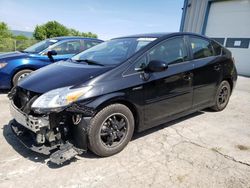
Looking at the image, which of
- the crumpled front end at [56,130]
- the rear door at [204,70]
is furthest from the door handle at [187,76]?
the crumpled front end at [56,130]

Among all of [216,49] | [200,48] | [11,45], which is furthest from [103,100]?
[11,45]

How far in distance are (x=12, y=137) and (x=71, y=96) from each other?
1464mm

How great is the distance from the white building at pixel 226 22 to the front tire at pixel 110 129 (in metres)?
10.4

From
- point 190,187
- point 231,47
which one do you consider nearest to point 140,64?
point 190,187

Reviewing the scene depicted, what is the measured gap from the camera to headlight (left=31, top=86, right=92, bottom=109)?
2.56m

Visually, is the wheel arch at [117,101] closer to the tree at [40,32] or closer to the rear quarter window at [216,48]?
the rear quarter window at [216,48]

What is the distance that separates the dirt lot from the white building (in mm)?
8997

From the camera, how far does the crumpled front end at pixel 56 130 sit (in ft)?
8.41

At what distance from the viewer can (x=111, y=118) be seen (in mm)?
2908

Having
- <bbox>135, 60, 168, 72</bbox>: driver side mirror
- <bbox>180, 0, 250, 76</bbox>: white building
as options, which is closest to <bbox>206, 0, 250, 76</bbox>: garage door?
<bbox>180, 0, 250, 76</bbox>: white building

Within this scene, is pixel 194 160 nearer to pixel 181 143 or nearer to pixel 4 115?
pixel 181 143

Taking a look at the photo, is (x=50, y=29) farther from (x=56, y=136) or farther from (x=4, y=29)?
(x=56, y=136)

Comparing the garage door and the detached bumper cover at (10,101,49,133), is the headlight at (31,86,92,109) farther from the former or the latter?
the garage door

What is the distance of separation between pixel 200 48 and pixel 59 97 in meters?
2.78
